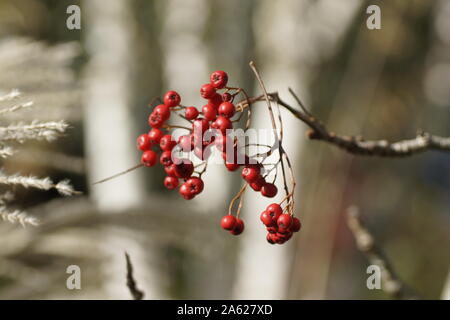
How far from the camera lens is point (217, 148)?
435mm

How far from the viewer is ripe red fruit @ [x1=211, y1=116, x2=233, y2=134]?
427 millimetres

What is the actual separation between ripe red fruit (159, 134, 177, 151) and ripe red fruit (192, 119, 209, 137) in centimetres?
5

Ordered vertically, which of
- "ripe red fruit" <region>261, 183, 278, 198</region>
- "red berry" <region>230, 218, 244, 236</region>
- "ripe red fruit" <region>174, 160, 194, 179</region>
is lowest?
"red berry" <region>230, 218, 244, 236</region>

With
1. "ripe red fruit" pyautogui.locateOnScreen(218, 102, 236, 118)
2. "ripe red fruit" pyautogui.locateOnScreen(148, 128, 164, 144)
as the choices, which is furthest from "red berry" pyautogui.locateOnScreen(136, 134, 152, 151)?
"ripe red fruit" pyautogui.locateOnScreen(218, 102, 236, 118)

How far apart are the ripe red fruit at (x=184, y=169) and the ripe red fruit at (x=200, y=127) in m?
0.03

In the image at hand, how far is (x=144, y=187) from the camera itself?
1942 mm

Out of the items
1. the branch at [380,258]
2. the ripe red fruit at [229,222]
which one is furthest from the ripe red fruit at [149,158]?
the branch at [380,258]

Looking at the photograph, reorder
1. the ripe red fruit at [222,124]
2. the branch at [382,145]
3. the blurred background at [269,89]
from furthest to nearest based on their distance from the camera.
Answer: the blurred background at [269,89] < the branch at [382,145] < the ripe red fruit at [222,124]

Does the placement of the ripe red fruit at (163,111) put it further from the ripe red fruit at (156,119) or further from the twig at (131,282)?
the twig at (131,282)

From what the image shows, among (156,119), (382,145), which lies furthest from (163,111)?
(382,145)

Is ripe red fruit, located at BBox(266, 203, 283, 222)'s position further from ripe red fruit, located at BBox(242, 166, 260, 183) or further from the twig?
the twig

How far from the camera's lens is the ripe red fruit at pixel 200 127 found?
448 mm

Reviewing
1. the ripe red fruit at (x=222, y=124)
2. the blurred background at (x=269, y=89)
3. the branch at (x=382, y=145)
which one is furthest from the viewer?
the blurred background at (x=269, y=89)
